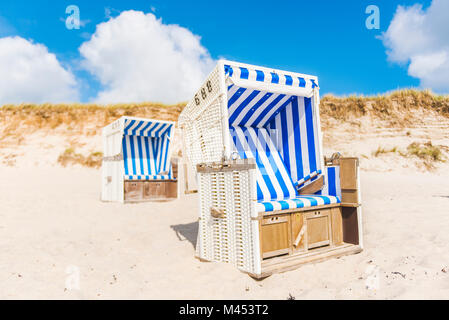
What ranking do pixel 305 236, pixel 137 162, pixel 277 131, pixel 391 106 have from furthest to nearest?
pixel 391 106
pixel 137 162
pixel 277 131
pixel 305 236

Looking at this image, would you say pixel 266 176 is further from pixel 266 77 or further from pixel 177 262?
pixel 177 262

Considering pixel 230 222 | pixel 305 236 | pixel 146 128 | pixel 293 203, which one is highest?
pixel 146 128

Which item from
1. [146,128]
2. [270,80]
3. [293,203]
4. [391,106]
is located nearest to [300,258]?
[293,203]

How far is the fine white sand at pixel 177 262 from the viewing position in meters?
2.34

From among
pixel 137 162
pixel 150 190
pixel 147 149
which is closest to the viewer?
pixel 150 190

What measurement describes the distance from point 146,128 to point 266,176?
5029 mm

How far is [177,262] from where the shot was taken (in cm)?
319

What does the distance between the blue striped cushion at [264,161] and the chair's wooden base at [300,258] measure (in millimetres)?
763

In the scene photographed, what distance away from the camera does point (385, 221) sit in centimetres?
414

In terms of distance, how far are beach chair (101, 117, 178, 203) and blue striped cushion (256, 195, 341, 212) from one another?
5014 millimetres

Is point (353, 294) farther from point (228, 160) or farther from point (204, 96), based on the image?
point (204, 96)

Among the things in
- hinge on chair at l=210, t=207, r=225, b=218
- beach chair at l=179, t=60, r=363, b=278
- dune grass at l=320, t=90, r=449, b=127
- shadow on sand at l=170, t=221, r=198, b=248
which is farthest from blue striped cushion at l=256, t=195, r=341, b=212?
dune grass at l=320, t=90, r=449, b=127

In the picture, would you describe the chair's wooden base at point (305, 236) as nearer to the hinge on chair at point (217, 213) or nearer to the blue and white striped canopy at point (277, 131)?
the blue and white striped canopy at point (277, 131)

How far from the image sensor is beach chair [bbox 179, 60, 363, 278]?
9.13ft
